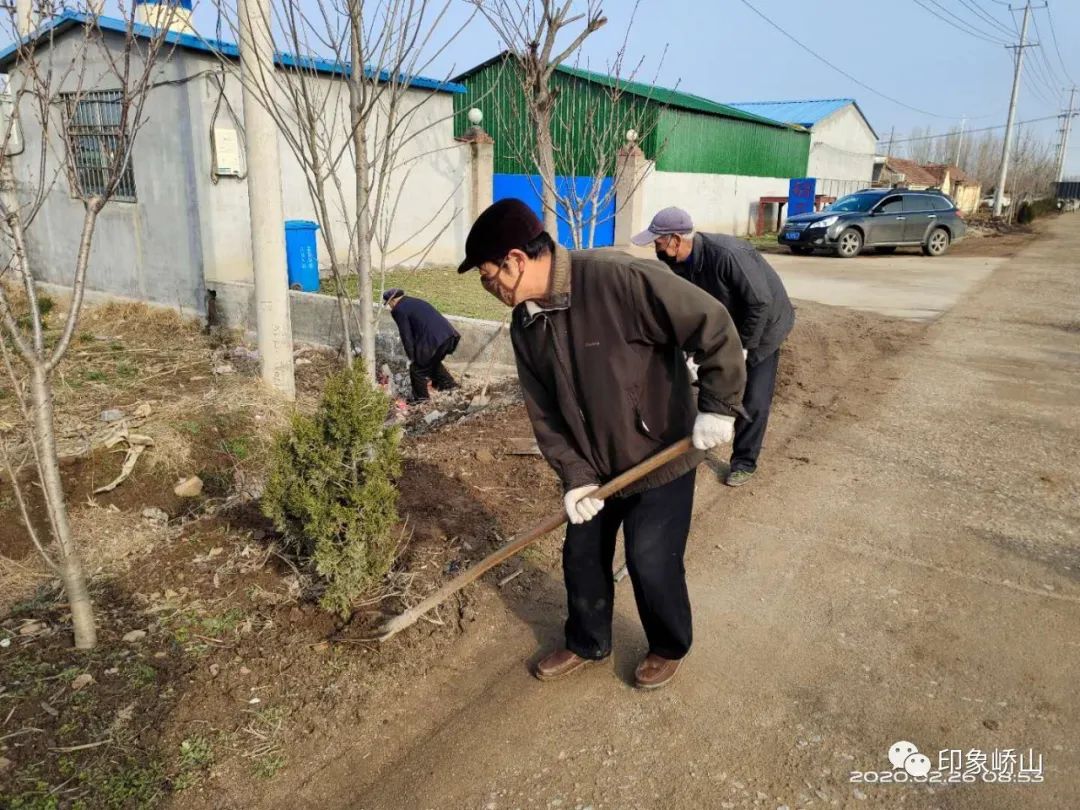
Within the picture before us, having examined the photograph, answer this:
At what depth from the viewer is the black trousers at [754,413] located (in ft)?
14.7

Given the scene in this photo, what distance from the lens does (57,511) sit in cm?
264

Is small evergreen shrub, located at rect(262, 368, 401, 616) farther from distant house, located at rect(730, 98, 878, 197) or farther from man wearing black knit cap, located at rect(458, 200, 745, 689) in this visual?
distant house, located at rect(730, 98, 878, 197)

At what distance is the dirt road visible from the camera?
2373 mm

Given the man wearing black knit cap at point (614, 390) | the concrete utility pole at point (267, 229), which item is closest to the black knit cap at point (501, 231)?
the man wearing black knit cap at point (614, 390)

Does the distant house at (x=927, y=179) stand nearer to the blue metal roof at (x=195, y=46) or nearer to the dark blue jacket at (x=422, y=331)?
the blue metal roof at (x=195, y=46)

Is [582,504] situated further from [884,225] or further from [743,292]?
[884,225]

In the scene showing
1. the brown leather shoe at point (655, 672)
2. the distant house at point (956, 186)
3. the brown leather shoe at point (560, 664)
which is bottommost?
the brown leather shoe at point (560, 664)

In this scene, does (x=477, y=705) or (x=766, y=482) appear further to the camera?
(x=766, y=482)

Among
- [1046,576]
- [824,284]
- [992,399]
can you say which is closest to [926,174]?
[824,284]

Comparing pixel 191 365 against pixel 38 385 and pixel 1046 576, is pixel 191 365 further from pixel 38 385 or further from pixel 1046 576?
pixel 1046 576

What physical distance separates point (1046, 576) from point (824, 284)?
10.7 m

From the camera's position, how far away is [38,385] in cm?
254

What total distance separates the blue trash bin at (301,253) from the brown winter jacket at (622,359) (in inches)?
304

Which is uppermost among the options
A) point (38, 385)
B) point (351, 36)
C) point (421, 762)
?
point (351, 36)
